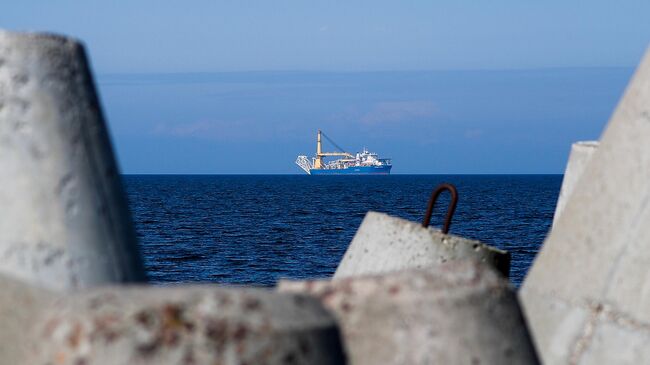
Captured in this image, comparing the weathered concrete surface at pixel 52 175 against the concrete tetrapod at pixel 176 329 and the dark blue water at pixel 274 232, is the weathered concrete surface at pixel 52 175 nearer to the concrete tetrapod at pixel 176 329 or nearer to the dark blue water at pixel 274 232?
the concrete tetrapod at pixel 176 329

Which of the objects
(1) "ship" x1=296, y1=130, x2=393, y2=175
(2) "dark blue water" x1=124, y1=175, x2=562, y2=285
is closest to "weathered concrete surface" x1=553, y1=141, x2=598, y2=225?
(2) "dark blue water" x1=124, y1=175, x2=562, y2=285

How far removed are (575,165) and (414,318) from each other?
11.3 feet

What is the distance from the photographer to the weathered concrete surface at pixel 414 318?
250cm

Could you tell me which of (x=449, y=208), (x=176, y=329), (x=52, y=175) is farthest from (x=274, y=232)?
(x=176, y=329)

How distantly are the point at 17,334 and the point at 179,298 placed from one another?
512 mm

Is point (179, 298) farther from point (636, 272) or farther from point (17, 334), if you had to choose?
point (636, 272)

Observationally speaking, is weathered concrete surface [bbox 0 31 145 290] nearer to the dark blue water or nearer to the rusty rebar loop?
the rusty rebar loop

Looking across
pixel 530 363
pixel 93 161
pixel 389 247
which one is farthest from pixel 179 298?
pixel 389 247

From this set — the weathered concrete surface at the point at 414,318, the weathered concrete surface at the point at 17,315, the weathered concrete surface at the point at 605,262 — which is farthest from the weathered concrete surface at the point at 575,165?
the weathered concrete surface at the point at 17,315

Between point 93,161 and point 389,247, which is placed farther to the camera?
point 389,247

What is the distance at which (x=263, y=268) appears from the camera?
32.0 metres

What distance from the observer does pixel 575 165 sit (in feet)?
18.8

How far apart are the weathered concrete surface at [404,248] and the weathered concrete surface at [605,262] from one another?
1076mm

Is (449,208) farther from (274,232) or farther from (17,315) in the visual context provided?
(274,232)
